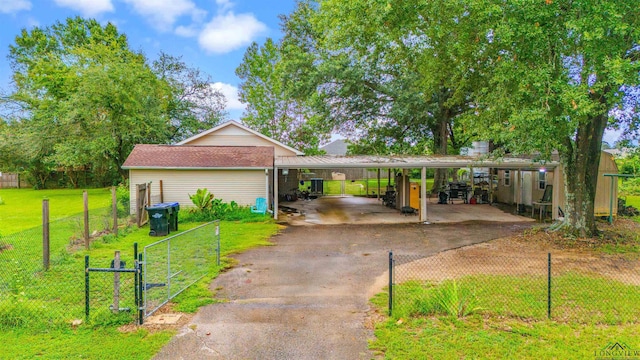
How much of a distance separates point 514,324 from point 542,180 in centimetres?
1411

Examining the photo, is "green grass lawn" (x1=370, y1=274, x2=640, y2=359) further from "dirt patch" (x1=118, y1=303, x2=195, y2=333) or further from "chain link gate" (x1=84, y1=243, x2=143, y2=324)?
"chain link gate" (x1=84, y1=243, x2=143, y2=324)

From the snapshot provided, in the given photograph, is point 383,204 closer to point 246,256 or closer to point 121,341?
point 246,256

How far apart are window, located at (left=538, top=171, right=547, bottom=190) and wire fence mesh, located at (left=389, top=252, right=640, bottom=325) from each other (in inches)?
341

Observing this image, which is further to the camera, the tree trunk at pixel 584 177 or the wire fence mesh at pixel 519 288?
the tree trunk at pixel 584 177

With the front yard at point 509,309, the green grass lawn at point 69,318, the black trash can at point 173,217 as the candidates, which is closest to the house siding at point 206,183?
the black trash can at point 173,217

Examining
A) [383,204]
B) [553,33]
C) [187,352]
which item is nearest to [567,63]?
[553,33]

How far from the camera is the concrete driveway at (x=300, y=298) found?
175 inches

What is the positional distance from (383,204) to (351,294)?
13.9m

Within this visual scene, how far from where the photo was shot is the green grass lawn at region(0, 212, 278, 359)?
4.30 meters

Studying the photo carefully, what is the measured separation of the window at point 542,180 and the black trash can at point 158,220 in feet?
50.7

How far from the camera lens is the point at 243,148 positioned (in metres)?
17.9

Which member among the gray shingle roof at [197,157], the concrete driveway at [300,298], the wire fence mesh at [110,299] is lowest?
the concrete driveway at [300,298]

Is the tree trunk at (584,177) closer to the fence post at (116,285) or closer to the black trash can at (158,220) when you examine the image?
the fence post at (116,285)

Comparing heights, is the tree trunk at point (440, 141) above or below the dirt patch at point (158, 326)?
above
